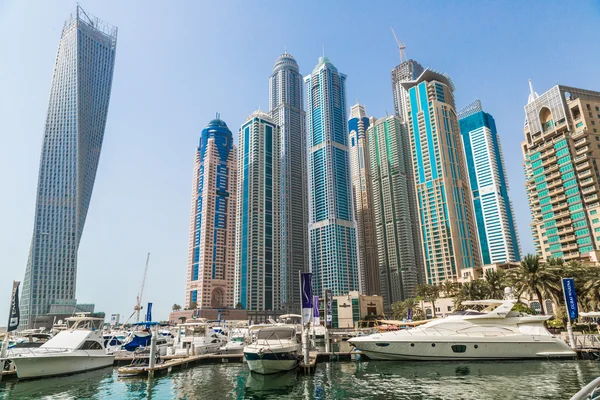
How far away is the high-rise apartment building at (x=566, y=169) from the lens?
90.9 metres

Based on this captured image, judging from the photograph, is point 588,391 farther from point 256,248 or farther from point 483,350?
point 256,248

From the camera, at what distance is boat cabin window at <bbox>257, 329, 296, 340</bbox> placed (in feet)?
105

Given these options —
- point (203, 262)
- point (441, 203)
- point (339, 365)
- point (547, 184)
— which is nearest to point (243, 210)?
point (203, 262)

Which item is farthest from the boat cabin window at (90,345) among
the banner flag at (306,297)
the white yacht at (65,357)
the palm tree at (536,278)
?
the palm tree at (536,278)

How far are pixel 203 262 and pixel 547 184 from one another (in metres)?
142

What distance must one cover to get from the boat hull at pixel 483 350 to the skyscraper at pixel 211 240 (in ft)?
513

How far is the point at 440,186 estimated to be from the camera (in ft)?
514

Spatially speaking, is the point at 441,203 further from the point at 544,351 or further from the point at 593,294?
the point at 544,351

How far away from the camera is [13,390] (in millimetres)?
26062

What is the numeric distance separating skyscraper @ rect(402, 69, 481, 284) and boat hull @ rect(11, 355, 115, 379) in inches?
5111

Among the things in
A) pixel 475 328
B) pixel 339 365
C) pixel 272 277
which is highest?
pixel 272 277

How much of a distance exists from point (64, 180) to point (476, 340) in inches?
6416

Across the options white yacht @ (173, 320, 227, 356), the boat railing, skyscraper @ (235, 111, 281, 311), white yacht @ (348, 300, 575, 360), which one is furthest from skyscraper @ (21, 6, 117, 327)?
the boat railing

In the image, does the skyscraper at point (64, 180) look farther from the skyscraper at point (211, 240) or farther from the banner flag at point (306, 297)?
the banner flag at point (306, 297)
